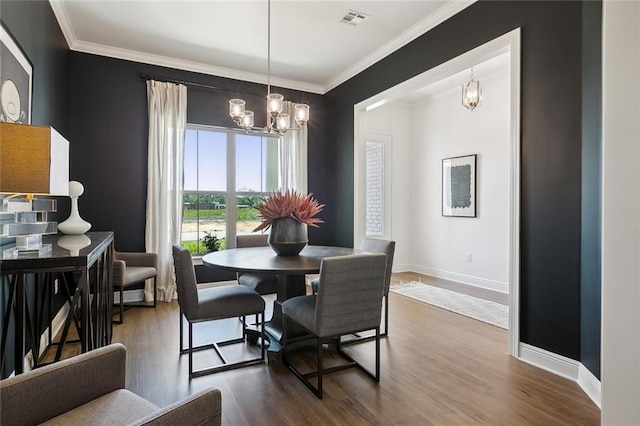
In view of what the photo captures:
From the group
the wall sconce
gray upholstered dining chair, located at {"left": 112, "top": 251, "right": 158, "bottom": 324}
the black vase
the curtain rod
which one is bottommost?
gray upholstered dining chair, located at {"left": 112, "top": 251, "right": 158, "bottom": 324}

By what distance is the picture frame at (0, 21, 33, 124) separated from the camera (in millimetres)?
1906

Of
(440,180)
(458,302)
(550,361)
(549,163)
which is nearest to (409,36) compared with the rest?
(549,163)

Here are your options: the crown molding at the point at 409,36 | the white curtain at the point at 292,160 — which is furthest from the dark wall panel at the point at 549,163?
the white curtain at the point at 292,160

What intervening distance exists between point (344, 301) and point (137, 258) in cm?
294

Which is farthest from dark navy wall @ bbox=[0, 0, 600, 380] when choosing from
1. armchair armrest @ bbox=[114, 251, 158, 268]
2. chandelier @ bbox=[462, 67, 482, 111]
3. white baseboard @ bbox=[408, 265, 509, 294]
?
white baseboard @ bbox=[408, 265, 509, 294]

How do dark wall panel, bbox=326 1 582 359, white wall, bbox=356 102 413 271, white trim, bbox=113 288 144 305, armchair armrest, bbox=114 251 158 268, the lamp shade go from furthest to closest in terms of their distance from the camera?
white wall, bbox=356 102 413 271
white trim, bbox=113 288 144 305
armchair armrest, bbox=114 251 158 268
dark wall panel, bbox=326 1 582 359
the lamp shade

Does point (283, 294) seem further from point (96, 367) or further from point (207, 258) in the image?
point (96, 367)

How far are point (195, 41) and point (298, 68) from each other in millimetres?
1341

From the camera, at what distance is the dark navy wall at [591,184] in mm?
2061

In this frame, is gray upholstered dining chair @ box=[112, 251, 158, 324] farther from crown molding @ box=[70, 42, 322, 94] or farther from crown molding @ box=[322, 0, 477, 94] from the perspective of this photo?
crown molding @ box=[322, 0, 477, 94]

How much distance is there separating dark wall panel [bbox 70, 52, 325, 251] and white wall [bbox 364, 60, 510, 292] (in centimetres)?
346

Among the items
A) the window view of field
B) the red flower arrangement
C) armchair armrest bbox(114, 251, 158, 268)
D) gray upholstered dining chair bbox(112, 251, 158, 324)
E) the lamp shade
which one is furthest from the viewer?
the window view of field

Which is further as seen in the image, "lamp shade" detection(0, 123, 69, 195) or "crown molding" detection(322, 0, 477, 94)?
"crown molding" detection(322, 0, 477, 94)

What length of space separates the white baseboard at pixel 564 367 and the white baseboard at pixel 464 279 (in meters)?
2.31
